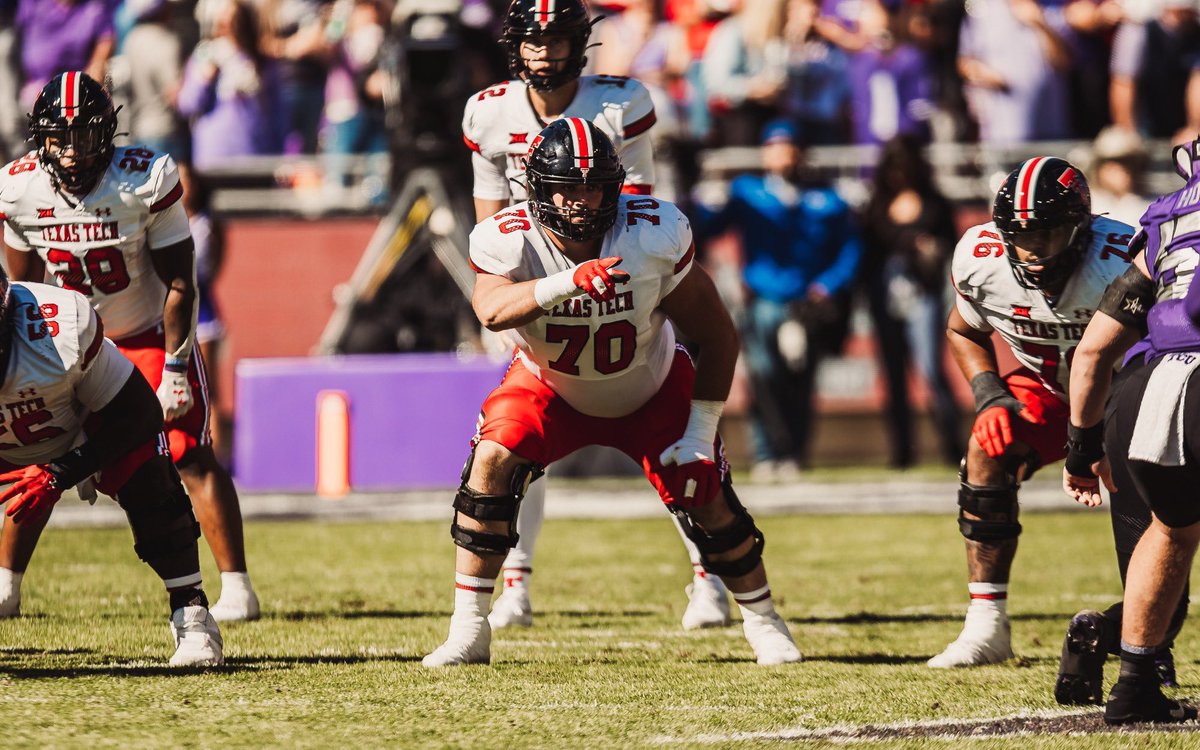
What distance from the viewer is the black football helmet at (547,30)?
6.93m

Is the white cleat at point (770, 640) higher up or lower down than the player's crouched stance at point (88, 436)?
lower down

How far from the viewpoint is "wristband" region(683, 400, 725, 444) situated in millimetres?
6012

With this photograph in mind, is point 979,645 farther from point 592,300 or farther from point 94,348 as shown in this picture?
point 94,348

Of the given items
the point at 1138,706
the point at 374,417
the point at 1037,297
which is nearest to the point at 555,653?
the point at 1037,297

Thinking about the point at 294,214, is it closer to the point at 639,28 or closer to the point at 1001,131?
the point at 639,28

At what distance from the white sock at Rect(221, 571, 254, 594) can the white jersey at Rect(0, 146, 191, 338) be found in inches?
40.5

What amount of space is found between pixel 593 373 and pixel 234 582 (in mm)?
1842

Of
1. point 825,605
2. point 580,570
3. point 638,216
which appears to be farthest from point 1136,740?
point 580,570

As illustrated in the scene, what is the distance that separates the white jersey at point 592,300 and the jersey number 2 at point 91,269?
156cm

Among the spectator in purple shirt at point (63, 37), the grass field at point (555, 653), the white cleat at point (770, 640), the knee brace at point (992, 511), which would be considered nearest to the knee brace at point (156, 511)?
the grass field at point (555, 653)

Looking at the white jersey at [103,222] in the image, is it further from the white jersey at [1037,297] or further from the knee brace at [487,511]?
the white jersey at [1037,297]

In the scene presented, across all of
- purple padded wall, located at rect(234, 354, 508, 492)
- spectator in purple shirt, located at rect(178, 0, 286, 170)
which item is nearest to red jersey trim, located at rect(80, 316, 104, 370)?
purple padded wall, located at rect(234, 354, 508, 492)

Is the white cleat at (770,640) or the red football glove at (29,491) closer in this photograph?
the red football glove at (29,491)

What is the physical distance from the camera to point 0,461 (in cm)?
573
